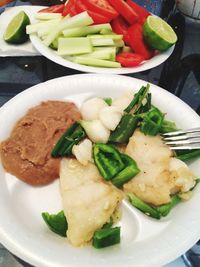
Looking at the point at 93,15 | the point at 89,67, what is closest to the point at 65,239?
the point at 89,67

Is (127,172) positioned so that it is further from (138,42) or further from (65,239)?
(138,42)

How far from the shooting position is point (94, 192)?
105 cm

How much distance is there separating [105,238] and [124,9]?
1229mm

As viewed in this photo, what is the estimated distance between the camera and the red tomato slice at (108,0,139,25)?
1.75m

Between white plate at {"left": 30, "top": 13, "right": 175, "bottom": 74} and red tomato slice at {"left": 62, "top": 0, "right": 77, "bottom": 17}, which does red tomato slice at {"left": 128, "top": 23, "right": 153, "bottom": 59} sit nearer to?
white plate at {"left": 30, "top": 13, "right": 175, "bottom": 74}

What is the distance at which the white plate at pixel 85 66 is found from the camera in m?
1.61

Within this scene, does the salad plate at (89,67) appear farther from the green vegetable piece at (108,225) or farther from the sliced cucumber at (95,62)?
the green vegetable piece at (108,225)

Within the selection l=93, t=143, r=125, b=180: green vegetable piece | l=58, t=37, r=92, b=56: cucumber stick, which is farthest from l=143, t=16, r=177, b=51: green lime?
l=93, t=143, r=125, b=180: green vegetable piece

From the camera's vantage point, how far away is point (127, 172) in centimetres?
108

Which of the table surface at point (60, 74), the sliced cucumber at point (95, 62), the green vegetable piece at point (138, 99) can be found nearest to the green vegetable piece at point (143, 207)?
the green vegetable piece at point (138, 99)

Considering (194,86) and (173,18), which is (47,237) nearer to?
(194,86)

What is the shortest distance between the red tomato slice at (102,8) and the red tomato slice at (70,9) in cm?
8

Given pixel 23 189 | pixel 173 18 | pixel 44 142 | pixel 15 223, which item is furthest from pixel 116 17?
Answer: pixel 15 223

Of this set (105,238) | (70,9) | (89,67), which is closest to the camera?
(105,238)
